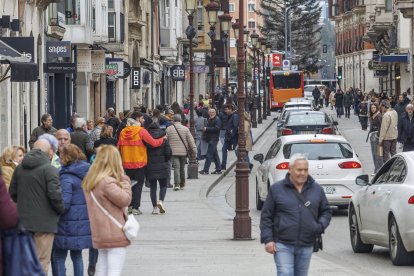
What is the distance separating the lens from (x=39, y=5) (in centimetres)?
3734

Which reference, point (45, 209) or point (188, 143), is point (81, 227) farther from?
point (188, 143)

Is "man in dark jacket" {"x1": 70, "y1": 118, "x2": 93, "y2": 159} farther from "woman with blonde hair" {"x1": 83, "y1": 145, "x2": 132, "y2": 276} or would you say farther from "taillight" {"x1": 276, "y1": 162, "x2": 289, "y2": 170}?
"woman with blonde hair" {"x1": 83, "y1": 145, "x2": 132, "y2": 276}

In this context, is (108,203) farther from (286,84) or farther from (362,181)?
(286,84)

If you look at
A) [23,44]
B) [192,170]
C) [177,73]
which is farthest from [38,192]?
[177,73]

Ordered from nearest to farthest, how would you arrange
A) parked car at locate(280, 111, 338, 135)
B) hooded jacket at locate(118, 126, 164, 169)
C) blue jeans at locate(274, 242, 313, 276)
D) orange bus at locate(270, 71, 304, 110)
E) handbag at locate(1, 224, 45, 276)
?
handbag at locate(1, 224, 45, 276), blue jeans at locate(274, 242, 313, 276), hooded jacket at locate(118, 126, 164, 169), parked car at locate(280, 111, 338, 135), orange bus at locate(270, 71, 304, 110)

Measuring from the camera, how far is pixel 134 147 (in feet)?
76.3

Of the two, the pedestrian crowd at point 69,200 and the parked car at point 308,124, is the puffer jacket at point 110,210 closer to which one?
the pedestrian crowd at point 69,200

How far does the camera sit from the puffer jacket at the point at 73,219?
44.2 feet

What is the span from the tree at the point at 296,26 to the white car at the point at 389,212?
12440cm

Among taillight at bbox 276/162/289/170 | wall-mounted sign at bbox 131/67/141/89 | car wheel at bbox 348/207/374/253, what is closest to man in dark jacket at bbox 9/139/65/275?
car wheel at bbox 348/207/374/253

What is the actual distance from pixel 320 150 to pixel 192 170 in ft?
33.9

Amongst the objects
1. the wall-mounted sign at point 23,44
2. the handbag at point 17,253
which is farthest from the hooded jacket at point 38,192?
the wall-mounted sign at point 23,44

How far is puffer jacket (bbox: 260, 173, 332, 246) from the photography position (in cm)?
1149

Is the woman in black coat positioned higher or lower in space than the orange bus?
lower
